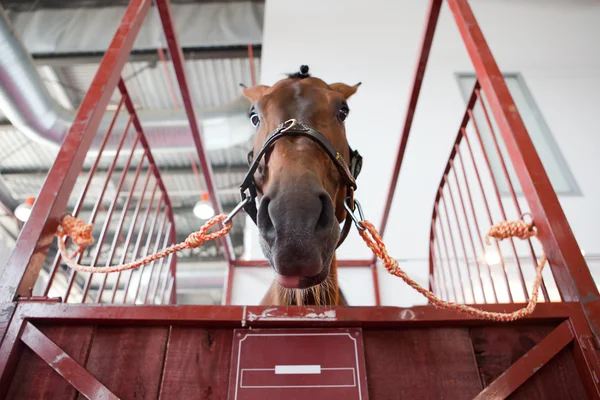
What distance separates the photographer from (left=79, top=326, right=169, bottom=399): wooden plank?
1.03 meters

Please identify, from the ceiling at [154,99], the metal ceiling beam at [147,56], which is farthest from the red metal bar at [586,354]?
the metal ceiling beam at [147,56]

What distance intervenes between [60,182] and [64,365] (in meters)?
0.68

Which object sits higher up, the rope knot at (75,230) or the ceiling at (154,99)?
the ceiling at (154,99)

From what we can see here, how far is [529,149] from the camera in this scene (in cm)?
145

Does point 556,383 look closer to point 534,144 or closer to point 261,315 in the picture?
point 261,315

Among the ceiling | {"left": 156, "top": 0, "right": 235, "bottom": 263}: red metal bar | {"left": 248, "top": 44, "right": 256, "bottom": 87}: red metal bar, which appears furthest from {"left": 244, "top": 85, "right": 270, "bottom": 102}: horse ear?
{"left": 248, "top": 44, "right": 256, "bottom": 87}: red metal bar

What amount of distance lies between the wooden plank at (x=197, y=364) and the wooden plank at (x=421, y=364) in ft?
1.38

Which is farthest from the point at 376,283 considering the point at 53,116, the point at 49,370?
the point at 53,116

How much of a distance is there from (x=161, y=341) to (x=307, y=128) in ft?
3.05

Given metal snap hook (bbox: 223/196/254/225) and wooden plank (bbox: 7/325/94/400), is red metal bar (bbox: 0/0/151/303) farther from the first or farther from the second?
metal snap hook (bbox: 223/196/254/225)

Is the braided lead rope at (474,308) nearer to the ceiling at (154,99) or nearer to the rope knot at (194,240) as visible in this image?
the rope knot at (194,240)

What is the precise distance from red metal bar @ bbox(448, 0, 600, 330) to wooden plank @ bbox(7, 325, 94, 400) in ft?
5.03

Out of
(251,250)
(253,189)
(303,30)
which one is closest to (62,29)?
(303,30)

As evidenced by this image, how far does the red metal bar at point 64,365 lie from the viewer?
992mm
